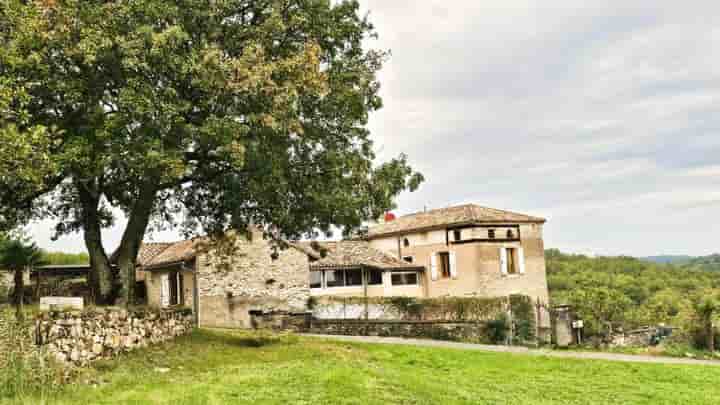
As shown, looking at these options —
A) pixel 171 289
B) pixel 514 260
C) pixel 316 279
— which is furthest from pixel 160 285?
pixel 514 260

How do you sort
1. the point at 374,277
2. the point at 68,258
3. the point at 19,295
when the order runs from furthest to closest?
the point at 374,277 → the point at 68,258 → the point at 19,295

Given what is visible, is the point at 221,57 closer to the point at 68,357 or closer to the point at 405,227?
A: the point at 68,357

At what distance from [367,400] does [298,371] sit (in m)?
3.38

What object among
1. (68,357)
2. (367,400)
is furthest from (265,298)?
(367,400)

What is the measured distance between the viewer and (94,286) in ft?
60.0

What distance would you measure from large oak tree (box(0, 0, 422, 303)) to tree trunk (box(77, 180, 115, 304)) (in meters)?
0.04

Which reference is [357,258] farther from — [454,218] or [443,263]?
[454,218]

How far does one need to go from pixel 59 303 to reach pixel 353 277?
86.1ft

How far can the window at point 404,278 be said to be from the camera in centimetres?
4216

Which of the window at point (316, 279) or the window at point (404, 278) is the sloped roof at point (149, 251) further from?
the window at point (404, 278)

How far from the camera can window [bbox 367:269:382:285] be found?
134 feet

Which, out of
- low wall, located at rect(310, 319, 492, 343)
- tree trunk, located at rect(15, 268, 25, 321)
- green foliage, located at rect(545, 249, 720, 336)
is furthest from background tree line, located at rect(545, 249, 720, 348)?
tree trunk, located at rect(15, 268, 25, 321)

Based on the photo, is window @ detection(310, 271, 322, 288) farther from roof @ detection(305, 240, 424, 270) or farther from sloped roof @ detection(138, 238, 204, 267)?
sloped roof @ detection(138, 238, 204, 267)

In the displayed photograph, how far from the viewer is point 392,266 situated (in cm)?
4119
